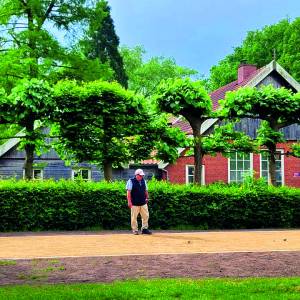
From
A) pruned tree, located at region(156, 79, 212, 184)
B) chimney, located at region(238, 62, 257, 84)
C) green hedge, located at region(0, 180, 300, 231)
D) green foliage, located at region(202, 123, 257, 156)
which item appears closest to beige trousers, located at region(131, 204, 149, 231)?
green hedge, located at region(0, 180, 300, 231)

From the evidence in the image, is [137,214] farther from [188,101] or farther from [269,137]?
[269,137]

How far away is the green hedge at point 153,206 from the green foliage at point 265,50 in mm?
33672

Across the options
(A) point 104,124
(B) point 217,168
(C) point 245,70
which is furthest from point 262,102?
(C) point 245,70

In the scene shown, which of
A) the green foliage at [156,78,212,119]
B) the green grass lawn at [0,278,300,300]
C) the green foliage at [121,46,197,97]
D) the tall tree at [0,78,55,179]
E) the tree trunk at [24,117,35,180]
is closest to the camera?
the green grass lawn at [0,278,300,300]

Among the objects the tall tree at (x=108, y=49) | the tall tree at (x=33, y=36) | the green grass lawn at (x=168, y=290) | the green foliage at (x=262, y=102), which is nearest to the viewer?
the green grass lawn at (x=168, y=290)

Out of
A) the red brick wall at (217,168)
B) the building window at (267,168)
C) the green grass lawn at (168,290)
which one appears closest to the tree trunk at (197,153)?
the red brick wall at (217,168)

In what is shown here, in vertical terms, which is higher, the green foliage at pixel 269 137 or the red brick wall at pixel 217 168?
the green foliage at pixel 269 137

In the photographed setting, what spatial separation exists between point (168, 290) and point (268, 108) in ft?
55.9

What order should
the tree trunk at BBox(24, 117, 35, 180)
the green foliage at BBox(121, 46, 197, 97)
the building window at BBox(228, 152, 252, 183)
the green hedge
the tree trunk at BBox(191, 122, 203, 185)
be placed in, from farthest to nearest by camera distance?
the green foliage at BBox(121, 46, 197, 97)
the building window at BBox(228, 152, 252, 183)
the tree trunk at BBox(191, 122, 203, 185)
the tree trunk at BBox(24, 117, 35, 180)
the green hedge

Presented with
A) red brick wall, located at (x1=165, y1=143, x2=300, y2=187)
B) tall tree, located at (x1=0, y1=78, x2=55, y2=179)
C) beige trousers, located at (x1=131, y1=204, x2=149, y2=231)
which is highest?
tall tree, located at (x1=0, y1=78, x2=55, y2=179)

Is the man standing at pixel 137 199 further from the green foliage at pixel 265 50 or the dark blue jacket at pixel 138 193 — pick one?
the green foliage at pixel 265 50

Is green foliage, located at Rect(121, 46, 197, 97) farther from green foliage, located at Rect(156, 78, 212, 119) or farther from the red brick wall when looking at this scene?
green foliage, located at Rect(156, 78, 212, 119)

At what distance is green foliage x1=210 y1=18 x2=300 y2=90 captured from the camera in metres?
54.5

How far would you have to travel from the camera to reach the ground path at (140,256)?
9.88m
